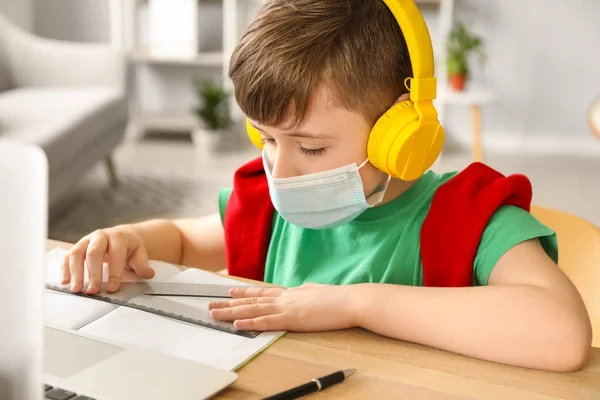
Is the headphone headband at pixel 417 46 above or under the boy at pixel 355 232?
above

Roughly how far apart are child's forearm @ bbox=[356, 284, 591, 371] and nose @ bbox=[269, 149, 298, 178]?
0.67 feet

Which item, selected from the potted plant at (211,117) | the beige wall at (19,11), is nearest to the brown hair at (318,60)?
the potted plant at (211,117)

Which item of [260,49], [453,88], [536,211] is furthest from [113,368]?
[453,88]

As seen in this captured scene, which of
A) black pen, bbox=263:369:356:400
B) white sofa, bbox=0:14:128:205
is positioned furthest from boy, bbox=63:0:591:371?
white sofa, bbox=0:14:128:205

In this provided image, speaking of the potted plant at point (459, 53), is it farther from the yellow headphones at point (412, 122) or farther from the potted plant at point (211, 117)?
the yellow headphones at point (412, 122)

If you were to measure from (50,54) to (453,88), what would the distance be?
193 cm

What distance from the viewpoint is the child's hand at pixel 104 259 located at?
89 cm

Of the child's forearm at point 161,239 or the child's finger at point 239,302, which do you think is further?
the child's forearm at point 161,239

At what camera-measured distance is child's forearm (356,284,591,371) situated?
75cm

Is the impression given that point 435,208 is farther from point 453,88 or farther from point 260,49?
point 453,88

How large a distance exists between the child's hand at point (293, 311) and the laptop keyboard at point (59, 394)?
20 cm

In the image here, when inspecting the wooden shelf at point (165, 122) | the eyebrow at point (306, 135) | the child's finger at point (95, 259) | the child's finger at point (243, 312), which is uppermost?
the eyebrow at point (306, 135)

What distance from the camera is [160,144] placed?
4.42m

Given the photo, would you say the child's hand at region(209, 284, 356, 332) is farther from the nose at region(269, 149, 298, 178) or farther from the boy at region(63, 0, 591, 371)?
the nose at region(269, 149, 298, 178)
